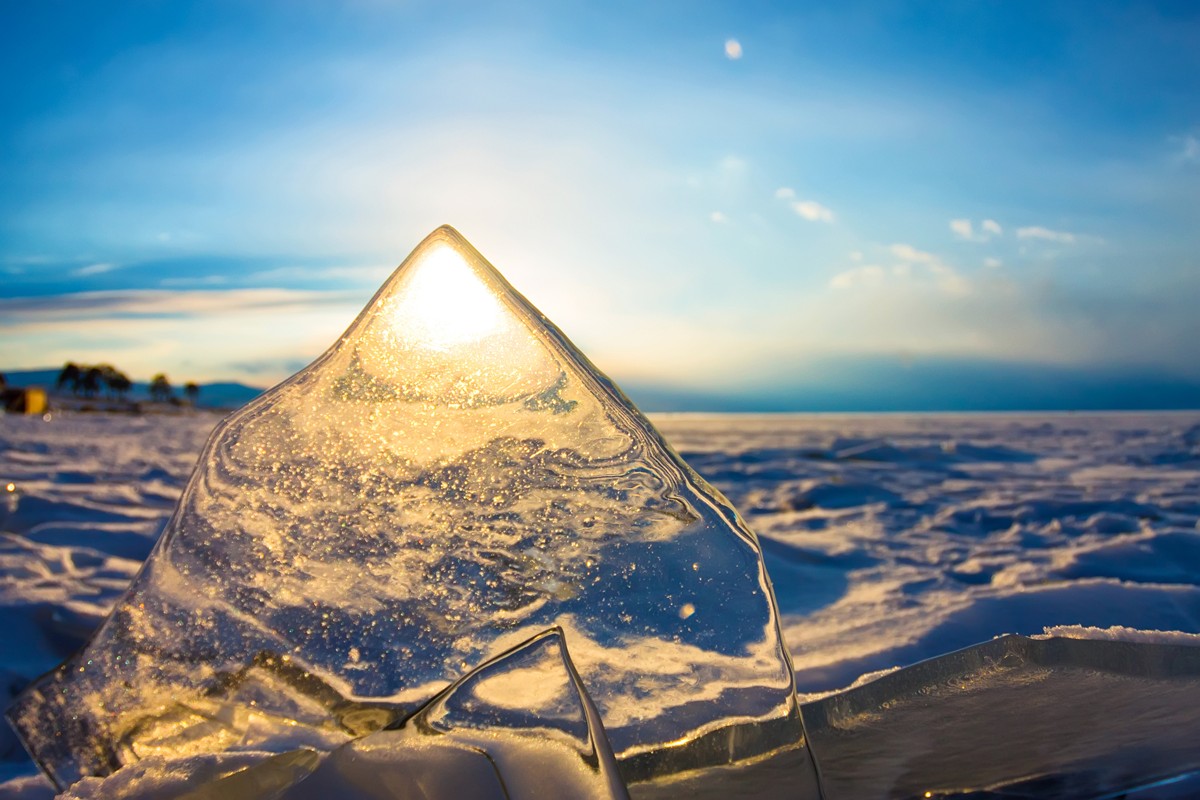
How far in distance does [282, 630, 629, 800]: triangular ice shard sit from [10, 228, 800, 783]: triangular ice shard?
0.10 m

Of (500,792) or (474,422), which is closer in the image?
(500,792)

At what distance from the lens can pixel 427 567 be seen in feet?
3.23

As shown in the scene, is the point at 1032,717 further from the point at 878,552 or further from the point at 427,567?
the point at 878,552

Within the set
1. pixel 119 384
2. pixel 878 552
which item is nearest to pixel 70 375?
pixel 119 384

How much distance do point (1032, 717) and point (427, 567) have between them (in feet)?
A: 2.80

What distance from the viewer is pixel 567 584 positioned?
945mm

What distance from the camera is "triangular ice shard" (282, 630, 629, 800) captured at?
716mm

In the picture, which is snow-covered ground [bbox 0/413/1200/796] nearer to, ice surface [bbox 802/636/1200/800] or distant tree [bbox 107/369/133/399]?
ice surface [bbox 802/636/1200/800]

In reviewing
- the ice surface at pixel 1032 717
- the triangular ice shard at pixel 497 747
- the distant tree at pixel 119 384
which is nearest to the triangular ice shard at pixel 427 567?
the triangular ice shard at pixel 497 747

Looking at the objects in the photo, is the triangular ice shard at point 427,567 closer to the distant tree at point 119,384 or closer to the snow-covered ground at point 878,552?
the snow-covered ground at point 878,552

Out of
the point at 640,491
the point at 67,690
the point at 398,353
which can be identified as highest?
the point at 398,353

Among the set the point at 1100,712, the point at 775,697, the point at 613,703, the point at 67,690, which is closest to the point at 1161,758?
the point at 1100,712

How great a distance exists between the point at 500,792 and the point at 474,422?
49cm

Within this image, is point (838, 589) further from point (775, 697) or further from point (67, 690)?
point (67, 690)
